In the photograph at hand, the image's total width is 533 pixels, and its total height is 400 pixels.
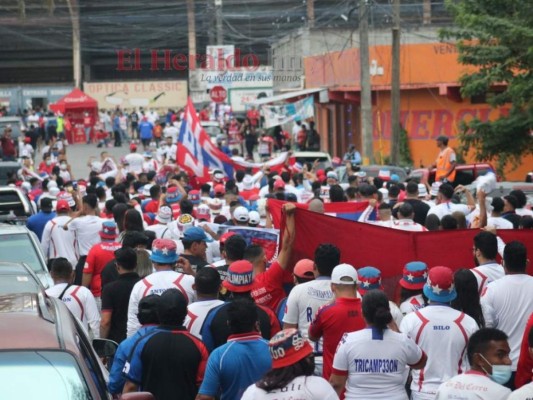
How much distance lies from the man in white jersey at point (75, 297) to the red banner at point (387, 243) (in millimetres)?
1914

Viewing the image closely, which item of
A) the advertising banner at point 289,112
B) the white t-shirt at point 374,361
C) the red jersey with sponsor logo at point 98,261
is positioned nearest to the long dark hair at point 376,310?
the white t-shirt at point 374,361

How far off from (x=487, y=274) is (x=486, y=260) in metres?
0.18

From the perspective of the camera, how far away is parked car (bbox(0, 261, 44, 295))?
7359mm

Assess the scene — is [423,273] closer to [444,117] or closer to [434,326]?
[434,326]

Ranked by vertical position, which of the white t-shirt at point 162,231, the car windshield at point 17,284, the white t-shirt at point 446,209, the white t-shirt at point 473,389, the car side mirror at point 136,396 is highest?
the car windshield at point 17,284

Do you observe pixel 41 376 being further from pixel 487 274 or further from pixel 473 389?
pixel 487 274

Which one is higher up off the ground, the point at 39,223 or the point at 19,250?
the point at 19,250

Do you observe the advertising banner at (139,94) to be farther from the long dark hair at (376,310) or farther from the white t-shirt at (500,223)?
the long dark hair at (376,310)

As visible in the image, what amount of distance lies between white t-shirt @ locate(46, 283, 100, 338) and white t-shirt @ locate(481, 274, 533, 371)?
3.17 metres

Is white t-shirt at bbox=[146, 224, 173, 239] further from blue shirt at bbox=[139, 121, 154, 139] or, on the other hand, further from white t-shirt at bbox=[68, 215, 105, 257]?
blue shirt at bbox=[139, 121, 154, 139]

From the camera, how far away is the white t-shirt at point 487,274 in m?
8.92

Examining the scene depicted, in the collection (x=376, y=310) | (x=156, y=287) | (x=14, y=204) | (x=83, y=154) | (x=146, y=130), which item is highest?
(x=376, y=310)

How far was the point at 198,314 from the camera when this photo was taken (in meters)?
7.76

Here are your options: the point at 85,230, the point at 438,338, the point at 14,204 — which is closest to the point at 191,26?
the point at 14,204
